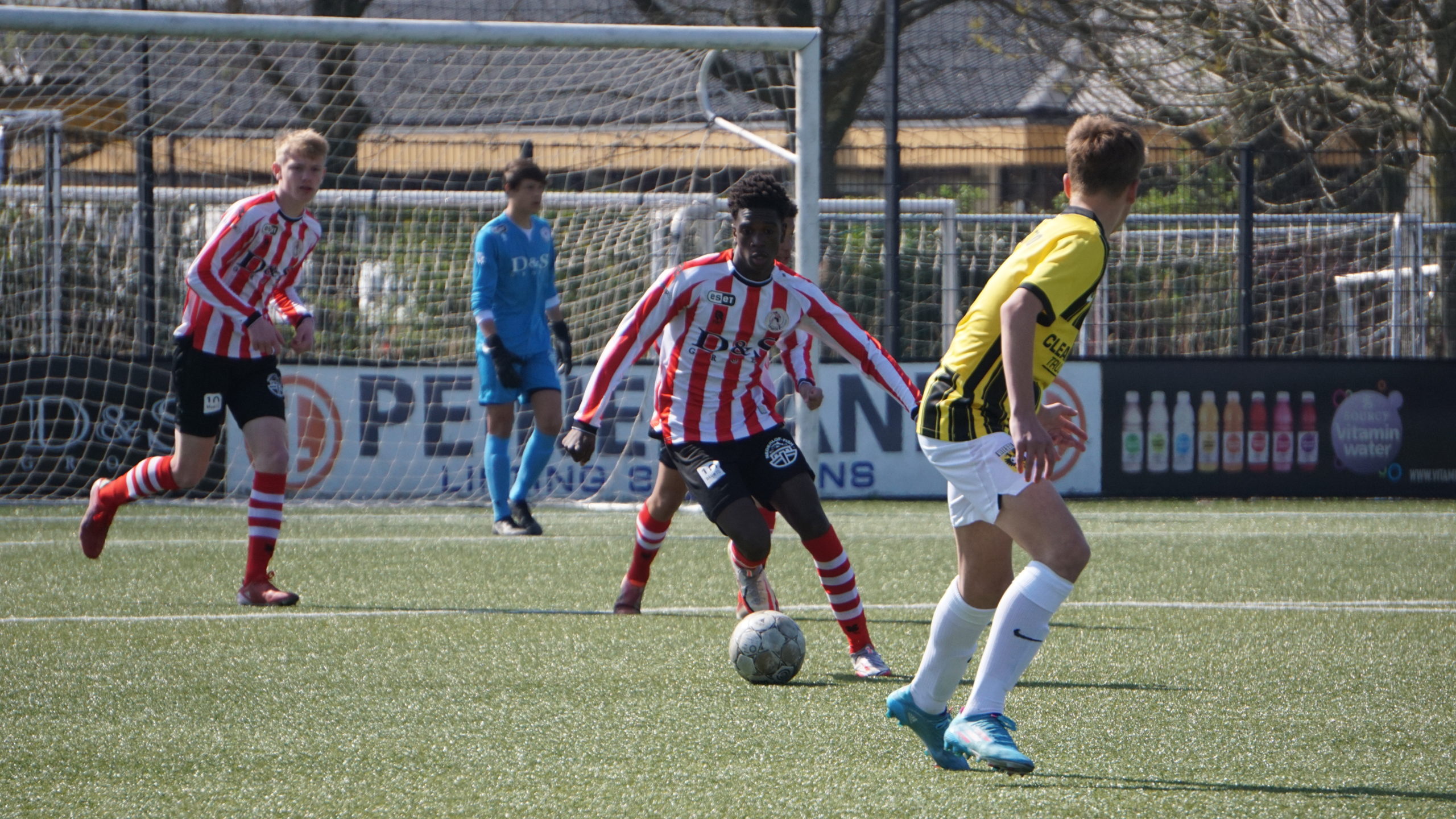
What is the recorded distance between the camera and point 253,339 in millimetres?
5656

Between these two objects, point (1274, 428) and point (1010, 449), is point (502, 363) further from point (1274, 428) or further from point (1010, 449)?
point (1274, 428)

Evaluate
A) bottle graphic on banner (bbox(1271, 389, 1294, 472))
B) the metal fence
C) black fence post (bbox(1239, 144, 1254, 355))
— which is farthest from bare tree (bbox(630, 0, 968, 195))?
bottle graphic on banner (bbox(1271, 389, 1294, 472))

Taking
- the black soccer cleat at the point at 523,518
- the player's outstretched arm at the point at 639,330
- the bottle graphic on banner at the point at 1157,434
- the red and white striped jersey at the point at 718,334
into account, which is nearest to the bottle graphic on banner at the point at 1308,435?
the bottle graphic on banner at the point at 1157,434

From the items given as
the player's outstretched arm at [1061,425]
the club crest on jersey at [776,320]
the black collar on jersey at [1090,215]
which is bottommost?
the player's outstretched arm at [1061,425]

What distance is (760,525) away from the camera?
188 inches

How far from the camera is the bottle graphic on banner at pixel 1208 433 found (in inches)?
419

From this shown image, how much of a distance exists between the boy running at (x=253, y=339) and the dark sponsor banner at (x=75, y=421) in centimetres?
411

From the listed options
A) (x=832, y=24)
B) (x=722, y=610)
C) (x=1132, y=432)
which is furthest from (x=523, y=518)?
(x=832, y=24)

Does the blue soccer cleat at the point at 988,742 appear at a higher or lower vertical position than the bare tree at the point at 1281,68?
lower

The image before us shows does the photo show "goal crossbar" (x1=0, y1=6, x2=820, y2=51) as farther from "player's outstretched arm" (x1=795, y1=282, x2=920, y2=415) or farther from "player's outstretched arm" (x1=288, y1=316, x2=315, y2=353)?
"player's outstretched arm" (x1=795, y1=282, x2=920, y2=415)

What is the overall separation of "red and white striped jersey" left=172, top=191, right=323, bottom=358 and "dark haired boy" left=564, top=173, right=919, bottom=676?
1647 mm

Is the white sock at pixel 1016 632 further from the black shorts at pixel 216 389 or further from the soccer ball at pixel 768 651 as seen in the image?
the black shorts at pixel 216 389

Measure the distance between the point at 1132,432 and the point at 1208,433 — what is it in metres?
0.56

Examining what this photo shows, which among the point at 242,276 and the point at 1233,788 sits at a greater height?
the point at 242,276
